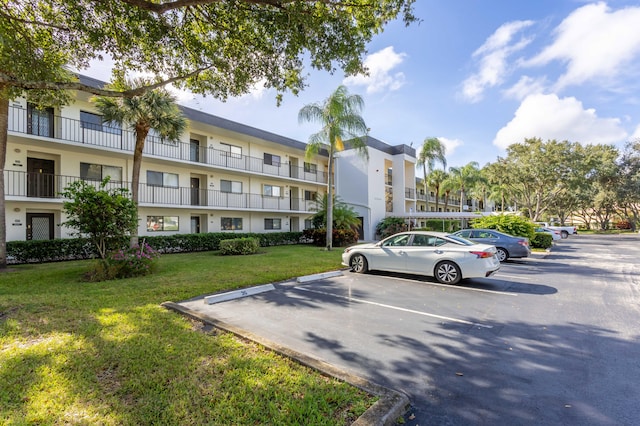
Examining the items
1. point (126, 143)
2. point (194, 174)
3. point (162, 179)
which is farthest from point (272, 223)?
point (126, 143)

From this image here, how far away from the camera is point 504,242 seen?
538 inches

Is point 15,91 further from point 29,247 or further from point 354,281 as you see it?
point 354,281

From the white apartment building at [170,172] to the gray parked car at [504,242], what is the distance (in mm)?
14515

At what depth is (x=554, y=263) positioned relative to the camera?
13273mm

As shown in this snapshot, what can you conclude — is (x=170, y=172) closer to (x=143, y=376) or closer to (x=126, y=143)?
(x=126, y=143)

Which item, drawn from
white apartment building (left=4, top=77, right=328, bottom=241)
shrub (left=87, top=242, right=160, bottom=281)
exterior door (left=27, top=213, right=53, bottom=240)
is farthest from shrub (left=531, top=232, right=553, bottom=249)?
exterior door (left=27, top=213, right=53, bottom=240)

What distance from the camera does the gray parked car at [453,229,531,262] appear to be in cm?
1332

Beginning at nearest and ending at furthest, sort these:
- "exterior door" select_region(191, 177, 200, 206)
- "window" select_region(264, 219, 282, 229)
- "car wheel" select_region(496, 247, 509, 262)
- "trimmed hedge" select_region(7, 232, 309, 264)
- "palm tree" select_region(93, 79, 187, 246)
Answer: "trimmed hedge" select_region(7, 232, 309, 264)
"palm tree" select_region(93, 79, 187, 246)
"car wheel" select_region(496, 247, 509, 262)
"exterior door" select_region(191, 177, 200, 206)
"window" select_region(264, 219, 282, 229)

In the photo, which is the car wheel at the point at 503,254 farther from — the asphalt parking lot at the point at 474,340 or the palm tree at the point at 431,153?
the palm tree at the point at 431,153

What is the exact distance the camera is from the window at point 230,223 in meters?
21.8

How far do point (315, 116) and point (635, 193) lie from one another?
152 ft

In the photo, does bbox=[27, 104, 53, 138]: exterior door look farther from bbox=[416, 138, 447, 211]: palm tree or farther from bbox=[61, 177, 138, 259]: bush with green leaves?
bbox=[416, 138, 447, 211]: palm tree

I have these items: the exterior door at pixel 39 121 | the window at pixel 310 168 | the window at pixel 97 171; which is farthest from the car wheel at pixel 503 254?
the exterior door at pixel 39 121

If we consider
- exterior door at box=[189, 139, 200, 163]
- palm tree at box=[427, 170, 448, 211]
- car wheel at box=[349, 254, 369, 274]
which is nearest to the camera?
car wheel at box=[349, 254, 369, 274]
